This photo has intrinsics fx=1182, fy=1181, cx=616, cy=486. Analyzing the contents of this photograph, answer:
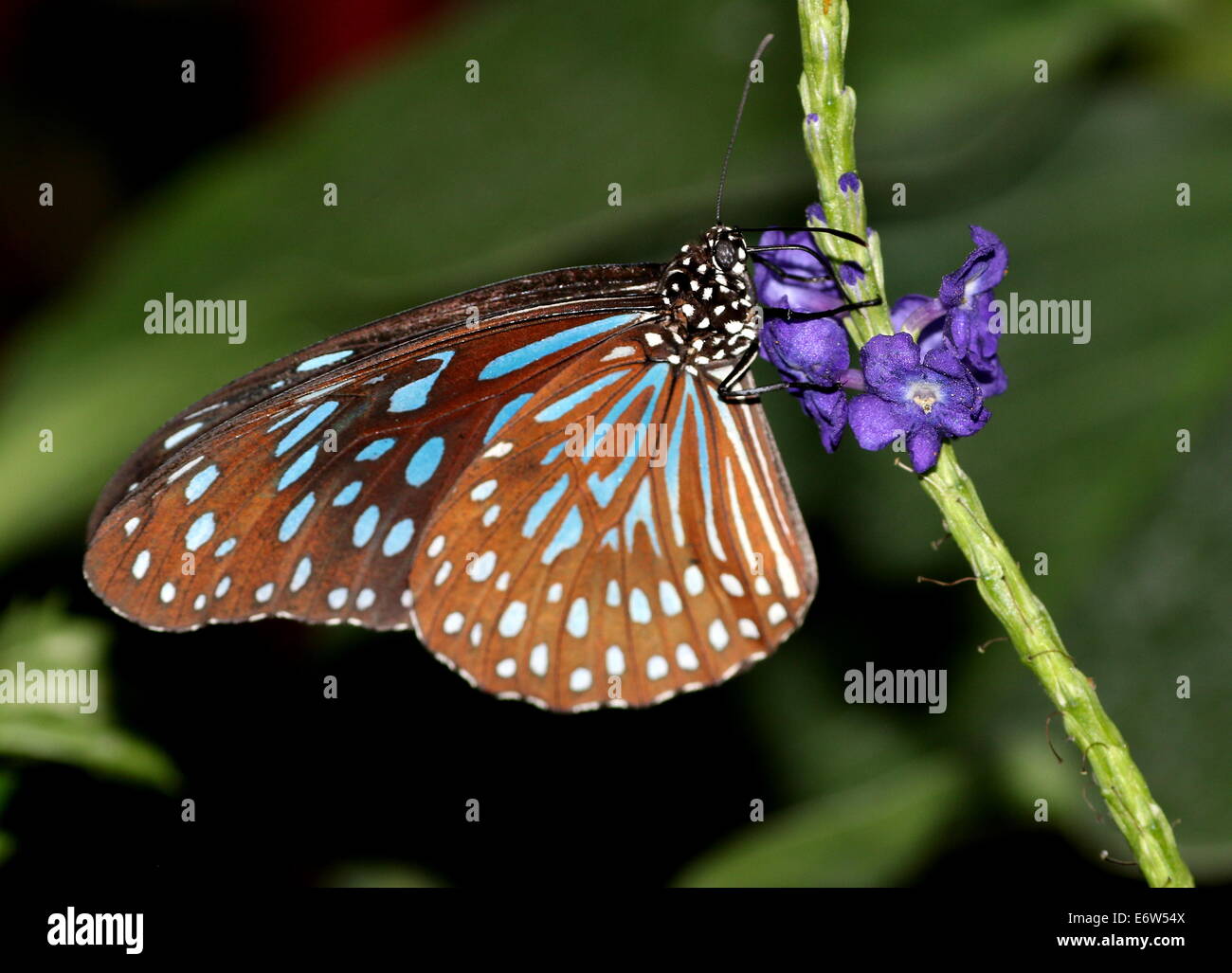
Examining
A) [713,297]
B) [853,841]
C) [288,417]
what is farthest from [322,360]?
[853,841]

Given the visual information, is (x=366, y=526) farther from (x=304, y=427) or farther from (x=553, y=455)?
(x=553, y=455)

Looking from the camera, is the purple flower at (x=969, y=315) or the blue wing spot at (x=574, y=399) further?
the blue wing spot at (x=574, y=399)

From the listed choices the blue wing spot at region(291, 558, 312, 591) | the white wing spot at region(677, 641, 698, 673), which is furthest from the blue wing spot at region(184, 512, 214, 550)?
the white wing spot at region(677, 641, 698, 673)

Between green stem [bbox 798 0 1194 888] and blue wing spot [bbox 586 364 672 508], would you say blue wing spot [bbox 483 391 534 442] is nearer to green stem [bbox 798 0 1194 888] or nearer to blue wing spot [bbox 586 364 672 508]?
blue wing spot [bbox 586 364 672 508]

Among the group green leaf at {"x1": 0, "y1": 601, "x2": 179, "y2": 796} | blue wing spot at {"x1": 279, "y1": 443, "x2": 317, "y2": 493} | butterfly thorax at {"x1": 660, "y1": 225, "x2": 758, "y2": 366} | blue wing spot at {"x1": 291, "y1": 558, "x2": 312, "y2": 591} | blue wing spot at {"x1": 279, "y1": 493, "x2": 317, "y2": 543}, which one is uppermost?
butterfly thorax at {"x1": 660, "y1": 225, "x2": 758, "y2": 366}

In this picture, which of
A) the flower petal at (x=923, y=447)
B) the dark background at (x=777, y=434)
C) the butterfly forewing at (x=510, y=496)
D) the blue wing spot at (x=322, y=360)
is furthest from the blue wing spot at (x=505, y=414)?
the flower petal at (x=923, y=447)

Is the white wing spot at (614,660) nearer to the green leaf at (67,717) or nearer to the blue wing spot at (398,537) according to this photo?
the blue wing spot at (398,537)
